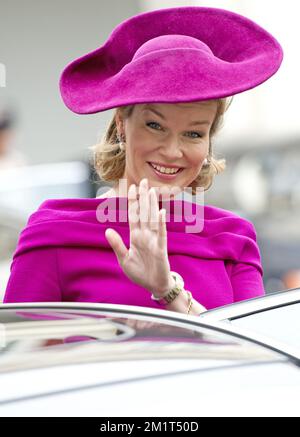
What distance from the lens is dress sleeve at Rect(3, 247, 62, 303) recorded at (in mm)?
2361

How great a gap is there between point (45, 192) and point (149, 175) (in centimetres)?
513

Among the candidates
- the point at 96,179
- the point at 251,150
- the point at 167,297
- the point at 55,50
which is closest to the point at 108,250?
the point at 167,297

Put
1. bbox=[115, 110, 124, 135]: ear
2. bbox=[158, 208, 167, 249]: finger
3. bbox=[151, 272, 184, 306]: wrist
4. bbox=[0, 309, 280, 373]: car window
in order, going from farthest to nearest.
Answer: bbox=[115, 110, 124, 135]: ear
bbox=[151, 272, 184, 306]: wrist
bbox=[158, 208, 167, 249]: finger
bbox=[0, 309, 280, 373]: car window

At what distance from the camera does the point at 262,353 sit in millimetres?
1553

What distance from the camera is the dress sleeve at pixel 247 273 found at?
2.47 meters

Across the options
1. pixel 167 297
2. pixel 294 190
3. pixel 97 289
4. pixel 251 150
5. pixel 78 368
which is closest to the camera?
pixel 78 368

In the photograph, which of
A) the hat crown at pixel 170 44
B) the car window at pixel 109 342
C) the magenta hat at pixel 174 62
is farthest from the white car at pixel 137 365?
the hat crown at pixel 170 44

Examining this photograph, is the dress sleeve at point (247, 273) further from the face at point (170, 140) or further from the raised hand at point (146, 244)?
the raised hand at point (146, 244)

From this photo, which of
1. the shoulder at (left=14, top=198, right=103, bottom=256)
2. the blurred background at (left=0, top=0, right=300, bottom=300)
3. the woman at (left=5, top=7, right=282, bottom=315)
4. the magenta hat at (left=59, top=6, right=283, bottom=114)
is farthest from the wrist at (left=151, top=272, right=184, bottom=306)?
the blurred background at (left=0, top=0, right=300, bottom=300)

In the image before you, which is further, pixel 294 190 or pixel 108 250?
pixel 294 190

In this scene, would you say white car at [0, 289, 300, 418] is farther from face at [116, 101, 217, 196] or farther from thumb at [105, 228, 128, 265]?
face at [116, 101, 217, 196]

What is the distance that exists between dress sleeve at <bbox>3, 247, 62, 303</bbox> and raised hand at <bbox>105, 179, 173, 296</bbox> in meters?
0.31

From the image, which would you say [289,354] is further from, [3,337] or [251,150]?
[251,150]

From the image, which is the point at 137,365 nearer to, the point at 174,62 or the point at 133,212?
the point at 133,212
